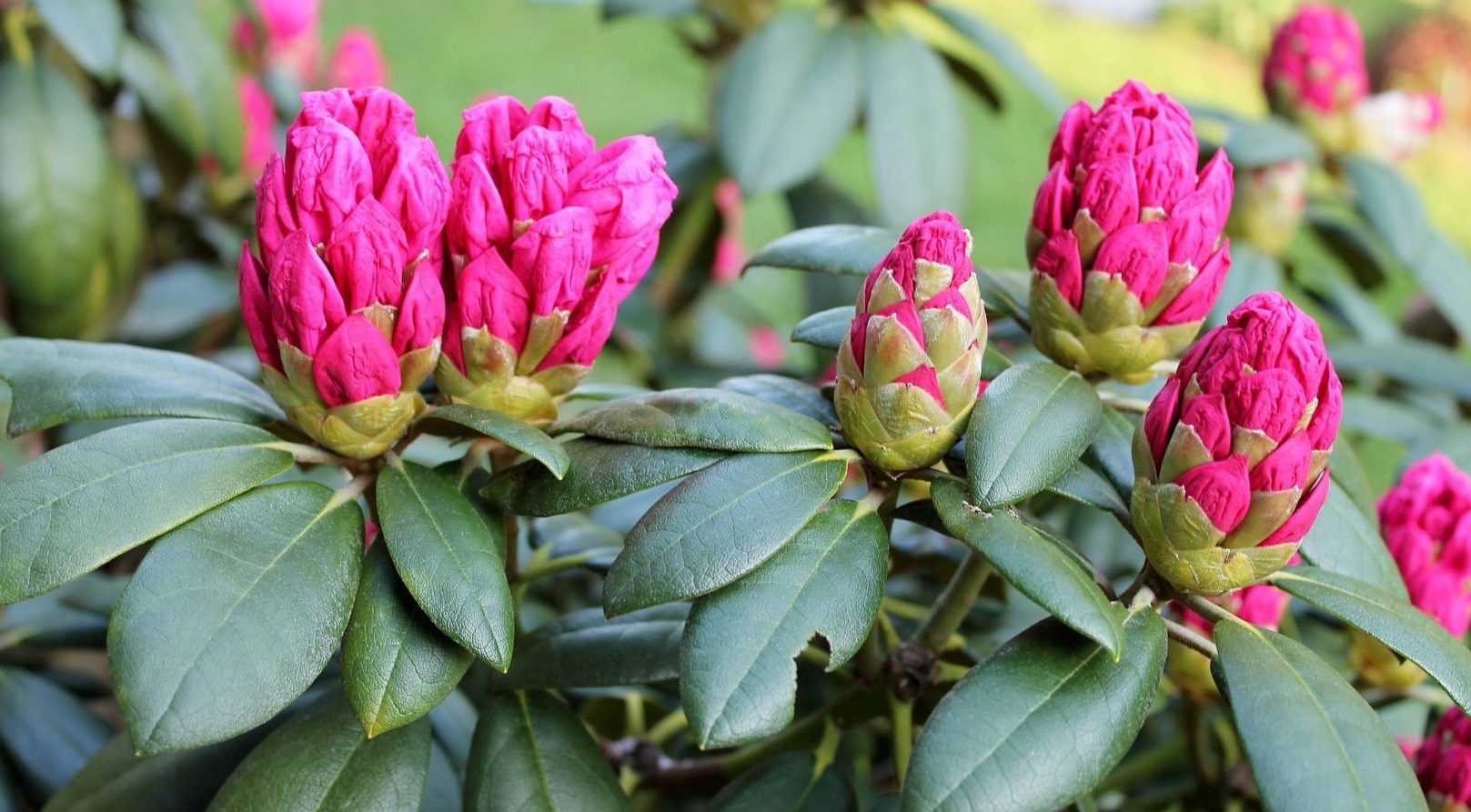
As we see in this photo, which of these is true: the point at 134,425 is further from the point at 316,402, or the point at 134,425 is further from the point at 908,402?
the point at 908,402

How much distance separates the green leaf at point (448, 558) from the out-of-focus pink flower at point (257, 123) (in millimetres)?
1342

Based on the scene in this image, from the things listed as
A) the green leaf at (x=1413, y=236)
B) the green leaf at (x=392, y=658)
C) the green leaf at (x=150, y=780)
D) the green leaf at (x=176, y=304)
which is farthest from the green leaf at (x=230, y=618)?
the green leaf at (x=1413, y=236)

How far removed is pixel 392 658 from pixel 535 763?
144 millimetres

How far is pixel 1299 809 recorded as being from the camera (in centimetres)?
62

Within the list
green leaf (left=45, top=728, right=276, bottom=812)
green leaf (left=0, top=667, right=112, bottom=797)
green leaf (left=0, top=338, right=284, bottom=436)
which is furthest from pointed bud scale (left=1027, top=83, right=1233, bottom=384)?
green leaf (left=0, top=667, right=112, bottom=797)

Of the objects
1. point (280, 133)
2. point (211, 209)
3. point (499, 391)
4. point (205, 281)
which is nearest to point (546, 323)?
point (499, 391)

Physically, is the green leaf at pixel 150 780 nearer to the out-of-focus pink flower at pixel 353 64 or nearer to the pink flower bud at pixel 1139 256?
the pink flower bud at pixel 1139 256

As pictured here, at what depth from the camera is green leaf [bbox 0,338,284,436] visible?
0.76 metres

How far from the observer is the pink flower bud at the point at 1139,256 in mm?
764

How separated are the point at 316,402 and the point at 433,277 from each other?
0.10 meters

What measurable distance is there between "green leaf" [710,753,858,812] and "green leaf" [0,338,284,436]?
37 cm

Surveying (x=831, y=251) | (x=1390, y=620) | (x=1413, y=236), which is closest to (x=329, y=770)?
(x=831, y=251)

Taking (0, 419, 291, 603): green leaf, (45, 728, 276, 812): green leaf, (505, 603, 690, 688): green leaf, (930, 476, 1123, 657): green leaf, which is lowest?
(45, 728, 276, 812): green leaf

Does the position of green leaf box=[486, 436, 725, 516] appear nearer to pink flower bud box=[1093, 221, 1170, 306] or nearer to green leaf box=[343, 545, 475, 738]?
green leaf box=[343, 545, 475, 738]
